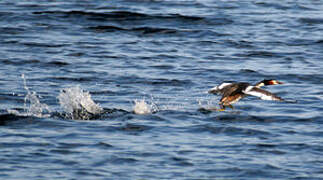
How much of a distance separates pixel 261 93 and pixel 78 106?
293 centimetres

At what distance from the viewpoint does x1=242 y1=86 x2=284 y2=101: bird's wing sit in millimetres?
10672

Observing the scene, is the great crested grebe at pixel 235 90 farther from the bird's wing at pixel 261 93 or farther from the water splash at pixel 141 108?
the water splash at pixel 141 108

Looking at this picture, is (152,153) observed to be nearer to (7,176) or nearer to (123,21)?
(7,176)

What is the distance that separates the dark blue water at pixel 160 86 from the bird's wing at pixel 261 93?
19.7 inches

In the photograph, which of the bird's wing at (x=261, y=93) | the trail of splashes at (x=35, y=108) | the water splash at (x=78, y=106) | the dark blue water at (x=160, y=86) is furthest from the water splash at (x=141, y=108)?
the bird's wing at (x=261, y=93)

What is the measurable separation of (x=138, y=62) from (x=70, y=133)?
6211mm

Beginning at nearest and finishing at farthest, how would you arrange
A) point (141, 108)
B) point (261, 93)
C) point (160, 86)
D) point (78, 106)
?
point (261, 93) < point (78, 106) < point (141, 108) < point (160, 86)

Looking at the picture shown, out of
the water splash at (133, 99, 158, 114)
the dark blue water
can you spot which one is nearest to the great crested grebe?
the dark blue water

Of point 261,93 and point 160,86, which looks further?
point 160,86

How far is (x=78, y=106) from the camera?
11.2m

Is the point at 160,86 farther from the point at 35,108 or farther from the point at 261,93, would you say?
the point at 261,93

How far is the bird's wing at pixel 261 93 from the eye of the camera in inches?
420

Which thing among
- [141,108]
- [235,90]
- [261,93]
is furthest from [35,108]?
[261,93]

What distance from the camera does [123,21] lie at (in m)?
20.9
